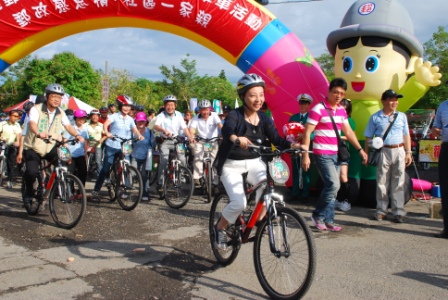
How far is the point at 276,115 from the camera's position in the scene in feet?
28.7

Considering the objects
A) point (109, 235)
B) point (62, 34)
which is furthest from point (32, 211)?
point (62, 34)

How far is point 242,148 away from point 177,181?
12.3ft

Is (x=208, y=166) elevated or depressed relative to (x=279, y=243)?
elevated

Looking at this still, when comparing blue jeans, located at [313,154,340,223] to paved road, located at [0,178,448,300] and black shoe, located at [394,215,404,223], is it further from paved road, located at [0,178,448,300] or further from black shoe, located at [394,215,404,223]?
black shoe, located at [394,215,404,223]

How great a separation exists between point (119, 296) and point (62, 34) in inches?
280

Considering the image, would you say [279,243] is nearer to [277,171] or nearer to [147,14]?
[277,171]

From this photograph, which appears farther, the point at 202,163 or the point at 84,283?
the point at 202,163

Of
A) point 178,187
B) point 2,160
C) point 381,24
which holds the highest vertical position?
point 381,24

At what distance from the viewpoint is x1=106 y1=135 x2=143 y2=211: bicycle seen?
7.24m

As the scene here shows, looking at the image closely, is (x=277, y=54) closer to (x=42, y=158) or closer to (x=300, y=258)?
(x=42, y=158)

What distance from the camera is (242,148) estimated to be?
159 inches

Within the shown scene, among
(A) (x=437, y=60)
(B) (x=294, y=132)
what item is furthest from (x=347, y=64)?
(A) (x=437, y=60)

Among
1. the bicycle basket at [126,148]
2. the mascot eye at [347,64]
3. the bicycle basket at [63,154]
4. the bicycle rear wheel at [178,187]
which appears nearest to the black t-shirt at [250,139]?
the bicycle basket at [63,154]

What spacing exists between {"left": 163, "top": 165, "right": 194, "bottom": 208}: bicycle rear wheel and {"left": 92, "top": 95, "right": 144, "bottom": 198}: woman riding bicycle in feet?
3.13
